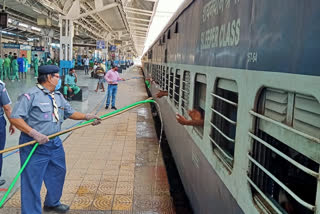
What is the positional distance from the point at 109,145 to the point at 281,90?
6285 mm

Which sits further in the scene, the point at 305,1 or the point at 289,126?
the point at 289,126

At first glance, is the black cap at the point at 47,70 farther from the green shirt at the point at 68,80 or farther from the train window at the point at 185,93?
the green shirt at the point at 68,80

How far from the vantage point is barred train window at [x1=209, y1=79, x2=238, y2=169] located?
2.66 metres

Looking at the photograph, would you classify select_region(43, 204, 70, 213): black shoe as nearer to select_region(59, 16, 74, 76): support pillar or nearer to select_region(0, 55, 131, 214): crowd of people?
select_region(0, 55, 131, 214): crowd of people

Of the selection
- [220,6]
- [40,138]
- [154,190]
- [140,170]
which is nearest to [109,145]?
[140,170]

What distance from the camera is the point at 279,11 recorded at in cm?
161

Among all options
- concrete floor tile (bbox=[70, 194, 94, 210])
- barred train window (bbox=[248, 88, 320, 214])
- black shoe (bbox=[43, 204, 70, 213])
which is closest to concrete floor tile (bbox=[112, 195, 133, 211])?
concrete floor tile (bbox=[70, 194, 94, 210])

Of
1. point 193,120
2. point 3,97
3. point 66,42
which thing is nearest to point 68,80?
point 66,42

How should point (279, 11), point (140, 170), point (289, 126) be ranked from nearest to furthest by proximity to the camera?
point (289, 126), point (279, 11), point (140, 170)

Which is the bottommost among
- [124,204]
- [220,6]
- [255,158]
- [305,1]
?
[124,204]

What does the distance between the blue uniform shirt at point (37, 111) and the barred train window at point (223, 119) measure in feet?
6.01

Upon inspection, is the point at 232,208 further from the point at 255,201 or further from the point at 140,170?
the point at 140,170

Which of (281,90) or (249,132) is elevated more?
(281,90)

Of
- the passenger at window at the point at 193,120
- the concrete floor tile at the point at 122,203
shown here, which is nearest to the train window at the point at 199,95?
the passenger at window at the point at 193,120
